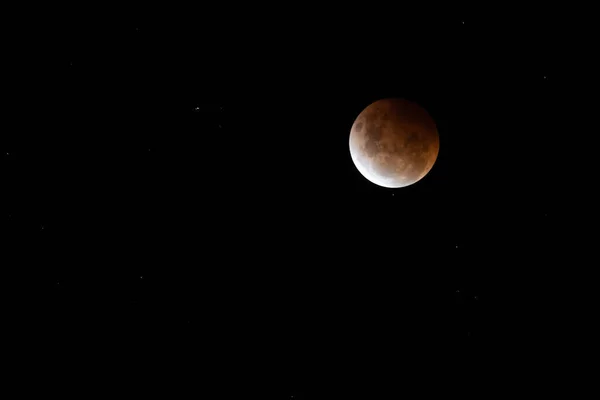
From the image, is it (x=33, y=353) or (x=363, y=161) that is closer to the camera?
(x=363, y=161)

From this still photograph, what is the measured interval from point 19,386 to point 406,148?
11.3 feet

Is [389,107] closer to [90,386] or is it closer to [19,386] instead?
[90,386]

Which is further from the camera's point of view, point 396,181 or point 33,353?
point 33,353

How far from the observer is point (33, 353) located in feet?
12.9

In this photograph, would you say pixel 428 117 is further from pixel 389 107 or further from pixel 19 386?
pixel 19 386

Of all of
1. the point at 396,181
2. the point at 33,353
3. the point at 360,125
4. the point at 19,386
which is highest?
Answer: the point at 360,125

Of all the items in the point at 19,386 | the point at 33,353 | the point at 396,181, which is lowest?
the point at 19,386

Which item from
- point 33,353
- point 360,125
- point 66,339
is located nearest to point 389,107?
point 360,125

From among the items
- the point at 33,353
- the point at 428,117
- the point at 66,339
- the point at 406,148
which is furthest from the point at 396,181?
the point at 33,353

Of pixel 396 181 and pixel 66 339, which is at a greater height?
pixel 396 181

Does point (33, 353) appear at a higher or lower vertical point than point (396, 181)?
lower

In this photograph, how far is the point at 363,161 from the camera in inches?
91.5

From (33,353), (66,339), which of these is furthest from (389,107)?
(33,353)

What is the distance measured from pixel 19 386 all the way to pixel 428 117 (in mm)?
3557
